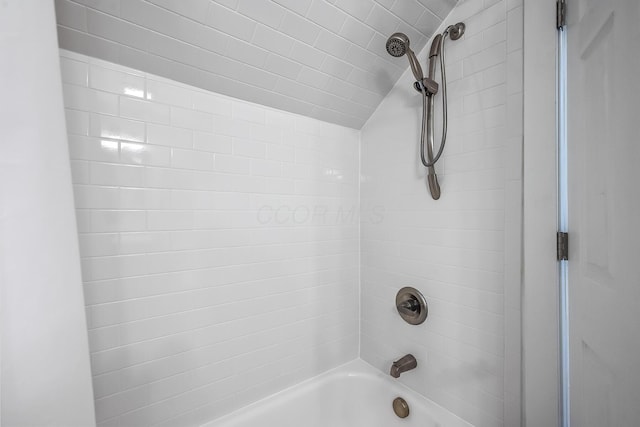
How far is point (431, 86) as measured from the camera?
3.51 ft

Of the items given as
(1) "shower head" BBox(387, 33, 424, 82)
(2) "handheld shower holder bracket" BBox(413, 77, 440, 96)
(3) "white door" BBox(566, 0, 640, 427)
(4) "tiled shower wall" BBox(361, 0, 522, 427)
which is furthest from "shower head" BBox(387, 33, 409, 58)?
(3) "white door" BBox(566, 0, 640, 427)

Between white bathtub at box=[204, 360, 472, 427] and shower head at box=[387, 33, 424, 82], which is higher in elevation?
shower head at box=[387, 33, 424, 82]

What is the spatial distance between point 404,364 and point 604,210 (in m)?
1.00

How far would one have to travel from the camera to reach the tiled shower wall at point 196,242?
863 millimetres

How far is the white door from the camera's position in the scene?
1.66 ft

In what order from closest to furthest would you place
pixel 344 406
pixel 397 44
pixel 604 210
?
1. pixel 604 210
2. pixel 397 44
3. pixel 344 406

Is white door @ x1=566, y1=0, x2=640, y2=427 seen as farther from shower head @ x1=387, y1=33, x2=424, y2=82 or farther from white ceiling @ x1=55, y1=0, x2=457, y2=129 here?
white ceiling @ x1=55, y1=0, x2=457, y2=129

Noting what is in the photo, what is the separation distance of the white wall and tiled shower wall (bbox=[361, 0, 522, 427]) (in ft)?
4.05

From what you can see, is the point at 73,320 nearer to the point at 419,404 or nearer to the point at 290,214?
the point at 290,214

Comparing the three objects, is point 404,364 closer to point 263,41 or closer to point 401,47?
point 401,47

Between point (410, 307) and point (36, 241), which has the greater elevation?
point (36, 241)

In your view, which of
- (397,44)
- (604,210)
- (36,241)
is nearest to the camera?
(36,241)

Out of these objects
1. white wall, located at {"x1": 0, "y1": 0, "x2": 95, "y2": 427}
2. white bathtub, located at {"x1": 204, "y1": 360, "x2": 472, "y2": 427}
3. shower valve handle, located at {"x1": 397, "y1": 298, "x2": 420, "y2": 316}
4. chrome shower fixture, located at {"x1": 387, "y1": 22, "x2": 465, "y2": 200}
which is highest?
chrome shower fixture, located at {"x1": 387, "y1": 22, "x2": 465, "y2": 200}

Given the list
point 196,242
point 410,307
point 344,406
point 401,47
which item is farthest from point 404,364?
point 401,47
